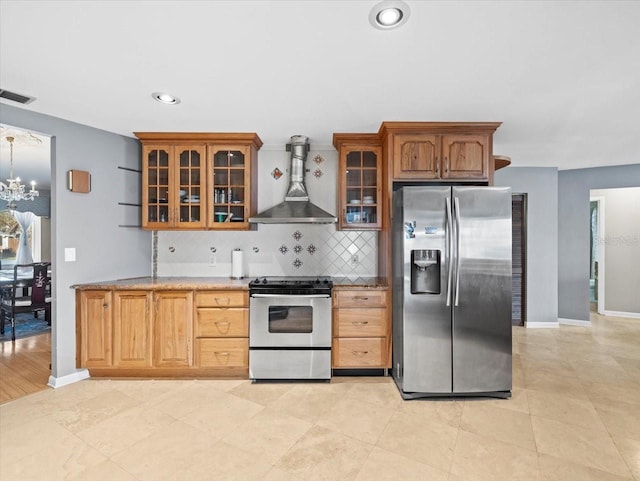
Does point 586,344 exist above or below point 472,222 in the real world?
below

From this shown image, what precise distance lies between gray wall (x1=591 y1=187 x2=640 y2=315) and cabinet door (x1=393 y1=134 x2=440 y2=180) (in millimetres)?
4447

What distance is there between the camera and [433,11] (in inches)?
59.7

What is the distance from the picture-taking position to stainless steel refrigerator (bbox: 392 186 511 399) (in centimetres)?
259

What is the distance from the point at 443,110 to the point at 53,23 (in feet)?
8.57

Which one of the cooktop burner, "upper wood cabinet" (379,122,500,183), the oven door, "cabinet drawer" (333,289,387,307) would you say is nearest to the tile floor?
the oven door

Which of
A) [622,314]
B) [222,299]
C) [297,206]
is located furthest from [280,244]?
[622,314]

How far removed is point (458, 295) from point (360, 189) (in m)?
1.42

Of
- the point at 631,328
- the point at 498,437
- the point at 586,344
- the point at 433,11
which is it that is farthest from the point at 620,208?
the point at 433,11

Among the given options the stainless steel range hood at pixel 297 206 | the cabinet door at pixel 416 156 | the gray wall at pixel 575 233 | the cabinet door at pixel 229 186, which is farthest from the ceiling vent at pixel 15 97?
the gray wall at pixel 575 233

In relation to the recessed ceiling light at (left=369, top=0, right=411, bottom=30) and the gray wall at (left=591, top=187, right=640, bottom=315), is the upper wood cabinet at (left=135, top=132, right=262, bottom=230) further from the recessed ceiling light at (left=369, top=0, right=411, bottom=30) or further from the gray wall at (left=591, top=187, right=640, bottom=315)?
the gray wall at (left=591, top=187, right=640, bottom=315)

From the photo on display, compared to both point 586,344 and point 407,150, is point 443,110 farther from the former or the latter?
point 586,344

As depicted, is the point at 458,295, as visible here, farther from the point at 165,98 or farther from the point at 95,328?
the point at 95,328

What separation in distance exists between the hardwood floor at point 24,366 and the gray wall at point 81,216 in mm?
268

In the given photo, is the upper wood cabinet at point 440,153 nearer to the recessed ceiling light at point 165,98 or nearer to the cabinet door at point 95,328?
the recessed ceiling light at point 165,98
